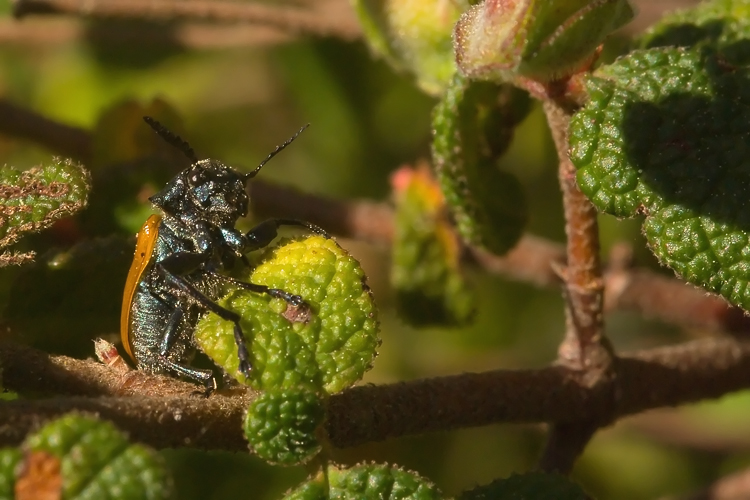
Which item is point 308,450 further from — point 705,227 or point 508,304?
point 508,304

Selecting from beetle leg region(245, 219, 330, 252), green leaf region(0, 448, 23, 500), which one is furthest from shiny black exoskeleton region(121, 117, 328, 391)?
green leaf region(0, 448, 23, 500)

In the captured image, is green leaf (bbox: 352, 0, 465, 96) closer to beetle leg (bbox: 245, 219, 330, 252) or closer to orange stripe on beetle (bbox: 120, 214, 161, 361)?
beetle leg (bbox: 245, 219, 330, 252)

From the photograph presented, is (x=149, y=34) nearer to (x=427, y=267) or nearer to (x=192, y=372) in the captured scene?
(x=427, y=267)

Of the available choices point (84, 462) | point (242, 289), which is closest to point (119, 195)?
point (242, 289)

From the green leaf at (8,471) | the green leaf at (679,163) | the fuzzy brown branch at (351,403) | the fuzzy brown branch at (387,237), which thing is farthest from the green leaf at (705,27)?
the green leaf at (8,471)

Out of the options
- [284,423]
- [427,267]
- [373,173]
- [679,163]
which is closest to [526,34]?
[679,163]

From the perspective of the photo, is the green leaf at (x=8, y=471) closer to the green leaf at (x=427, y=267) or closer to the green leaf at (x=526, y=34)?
the green leaf at (x=526, y=34)
